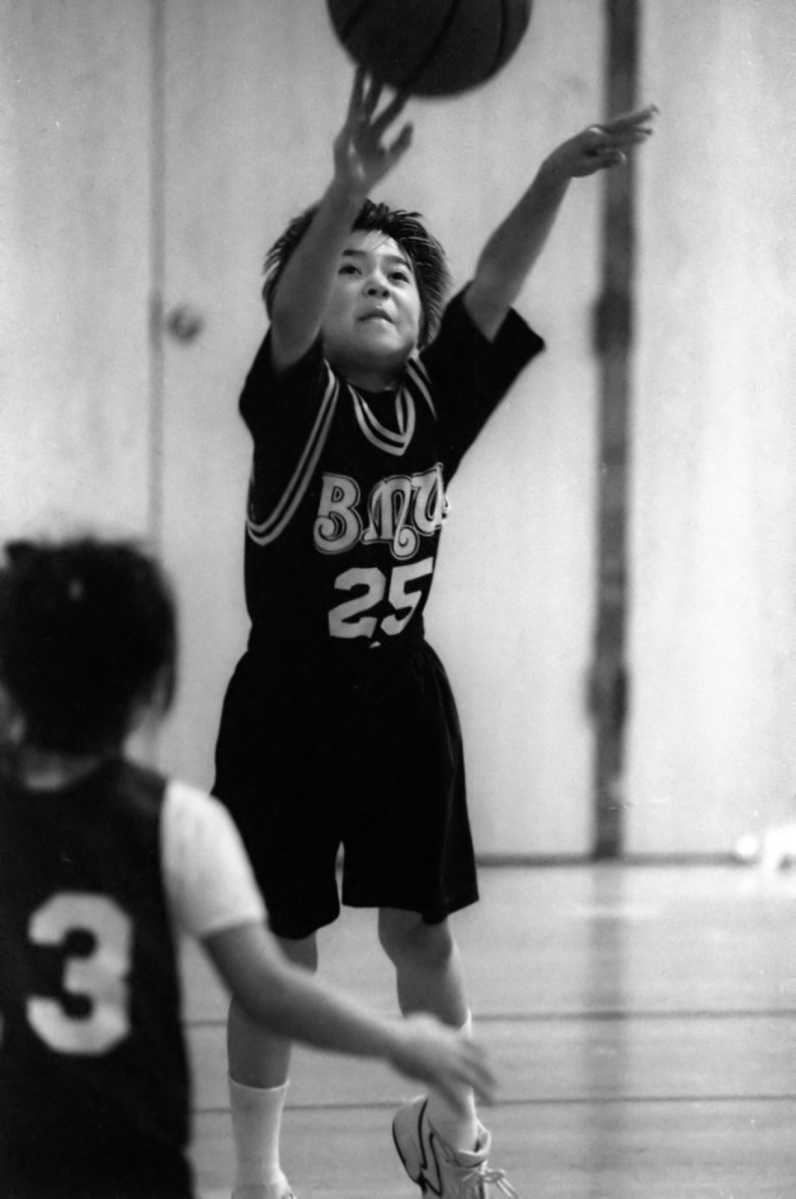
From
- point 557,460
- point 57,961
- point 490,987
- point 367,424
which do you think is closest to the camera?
point 57,961

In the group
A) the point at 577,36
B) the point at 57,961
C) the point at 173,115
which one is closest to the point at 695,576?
the point at 577,36

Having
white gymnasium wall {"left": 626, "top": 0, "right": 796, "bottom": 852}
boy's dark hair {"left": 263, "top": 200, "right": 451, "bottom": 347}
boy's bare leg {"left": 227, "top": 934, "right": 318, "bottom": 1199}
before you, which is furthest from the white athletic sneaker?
boy's dark hair {"left": 263, "top": 200, "right": 451, "bottom": 347}

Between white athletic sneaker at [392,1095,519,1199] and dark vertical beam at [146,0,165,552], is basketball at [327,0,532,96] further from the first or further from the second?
white athletic sneaker at [392,1095,519,1199]

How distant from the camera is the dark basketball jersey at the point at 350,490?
53.8 inches

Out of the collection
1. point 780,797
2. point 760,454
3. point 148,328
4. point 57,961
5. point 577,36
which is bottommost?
point 780,797

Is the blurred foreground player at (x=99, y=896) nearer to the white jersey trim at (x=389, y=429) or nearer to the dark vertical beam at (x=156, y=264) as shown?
the white jersey trim at (x=389, y=429)

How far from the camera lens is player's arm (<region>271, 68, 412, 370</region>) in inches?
48.5

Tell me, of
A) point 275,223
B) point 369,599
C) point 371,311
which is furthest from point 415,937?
point 275,223

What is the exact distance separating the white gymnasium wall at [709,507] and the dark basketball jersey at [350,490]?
1.39 ft

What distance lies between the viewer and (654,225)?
1856 mm

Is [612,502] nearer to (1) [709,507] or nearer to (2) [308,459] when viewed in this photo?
(1) [709,507]

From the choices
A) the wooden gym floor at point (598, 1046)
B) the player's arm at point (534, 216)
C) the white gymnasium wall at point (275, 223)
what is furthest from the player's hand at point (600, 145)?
the wooden gym floor at point (598, 1046)

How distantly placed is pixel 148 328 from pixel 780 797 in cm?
82

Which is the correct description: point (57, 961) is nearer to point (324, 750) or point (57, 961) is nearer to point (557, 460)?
point (324, 750)
